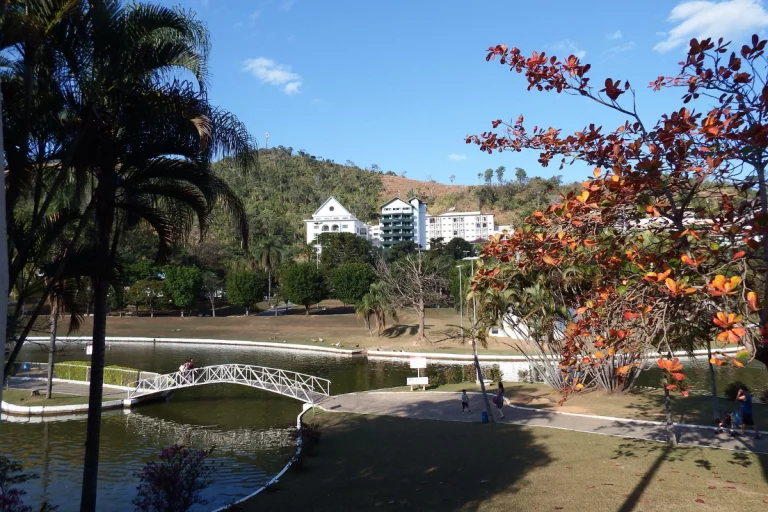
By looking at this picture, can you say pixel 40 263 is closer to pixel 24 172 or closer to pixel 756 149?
pixel 24 172

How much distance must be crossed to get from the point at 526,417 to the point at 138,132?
47.5ft

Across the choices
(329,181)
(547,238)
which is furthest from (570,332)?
(329,181)

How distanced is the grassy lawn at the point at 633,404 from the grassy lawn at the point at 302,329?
2093 cm

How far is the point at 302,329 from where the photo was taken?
183ft

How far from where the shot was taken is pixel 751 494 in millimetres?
9305

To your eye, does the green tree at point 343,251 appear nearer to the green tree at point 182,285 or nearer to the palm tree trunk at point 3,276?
the green tree at point 182,285

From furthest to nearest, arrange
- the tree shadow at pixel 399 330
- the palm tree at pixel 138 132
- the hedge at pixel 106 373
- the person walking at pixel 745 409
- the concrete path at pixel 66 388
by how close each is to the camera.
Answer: the tree shadow at pixel 399 330, the hedge at pixel 106 373, the concrete path at pixel 66 388, the person walking at pixel 745 409, the palm tree at pixel 138 132

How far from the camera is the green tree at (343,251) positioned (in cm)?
8000

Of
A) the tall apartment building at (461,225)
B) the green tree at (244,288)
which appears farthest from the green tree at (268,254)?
the tall apartment building at (461,225)

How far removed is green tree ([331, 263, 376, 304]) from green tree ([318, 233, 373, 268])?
13.5m

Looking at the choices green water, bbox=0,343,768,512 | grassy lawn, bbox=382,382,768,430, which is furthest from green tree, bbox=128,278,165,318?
grassy lawn, bbox=382,382,768,430

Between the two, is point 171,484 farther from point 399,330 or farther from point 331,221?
point 331,221

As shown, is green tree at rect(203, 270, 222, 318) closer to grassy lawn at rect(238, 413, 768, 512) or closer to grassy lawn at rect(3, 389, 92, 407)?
grassy lawn at rect(3, 389, 92, 407)

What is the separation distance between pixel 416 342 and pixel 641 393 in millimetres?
25384
